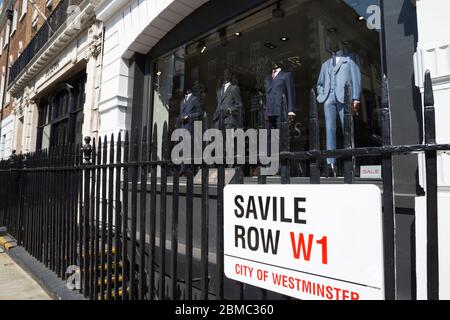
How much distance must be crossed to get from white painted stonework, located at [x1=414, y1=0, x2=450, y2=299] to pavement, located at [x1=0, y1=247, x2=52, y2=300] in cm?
396

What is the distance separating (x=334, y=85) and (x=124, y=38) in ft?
14.7

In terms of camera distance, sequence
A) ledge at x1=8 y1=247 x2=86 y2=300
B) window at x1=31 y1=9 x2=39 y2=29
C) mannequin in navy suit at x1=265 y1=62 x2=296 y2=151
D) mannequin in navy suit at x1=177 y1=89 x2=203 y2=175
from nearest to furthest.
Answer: ledge at x1=8 y1=247 x2=86 y2=300, mannequin in navy suit at x1=265 y1=62 x2=296 y2=151, mannequin in navy suit at x1=177 y1=89 x2=203 y2=175, window at x1=31 y1=9 x2=39 y2=29

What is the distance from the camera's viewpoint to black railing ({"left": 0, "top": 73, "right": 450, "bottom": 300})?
1.45 metres

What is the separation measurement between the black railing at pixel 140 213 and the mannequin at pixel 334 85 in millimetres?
1366

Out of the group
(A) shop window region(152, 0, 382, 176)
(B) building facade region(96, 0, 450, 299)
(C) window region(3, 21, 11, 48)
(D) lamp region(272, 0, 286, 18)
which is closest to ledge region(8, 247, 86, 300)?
(B) building facade region(96, 0, 450, 299)

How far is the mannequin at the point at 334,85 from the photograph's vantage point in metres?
3.83

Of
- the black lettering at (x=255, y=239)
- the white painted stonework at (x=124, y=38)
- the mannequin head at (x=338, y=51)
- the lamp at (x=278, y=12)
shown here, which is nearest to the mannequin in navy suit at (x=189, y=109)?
the white painted stonework at (x=124, y=38)

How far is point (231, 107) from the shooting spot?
531cm

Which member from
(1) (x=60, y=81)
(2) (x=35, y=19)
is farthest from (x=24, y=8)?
(1) (x=60, y=81)

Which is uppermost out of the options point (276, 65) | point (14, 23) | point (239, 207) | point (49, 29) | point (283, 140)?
point (14, 23)

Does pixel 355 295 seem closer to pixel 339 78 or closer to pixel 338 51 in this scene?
pixel 339 78

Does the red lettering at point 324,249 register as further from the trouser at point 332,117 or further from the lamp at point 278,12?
the lamp at point 278,12

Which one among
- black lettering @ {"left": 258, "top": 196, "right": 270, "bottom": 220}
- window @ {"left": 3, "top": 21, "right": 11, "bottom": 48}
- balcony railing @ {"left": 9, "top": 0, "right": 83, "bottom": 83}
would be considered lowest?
black lettering @ {"left": 258, "top": 196, "right": 270, "bottom": 220}

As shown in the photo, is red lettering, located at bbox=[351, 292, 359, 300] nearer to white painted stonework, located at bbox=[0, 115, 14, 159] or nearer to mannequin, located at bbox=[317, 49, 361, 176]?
mannequin, located at bbox=[317, 49, 361, 176]
